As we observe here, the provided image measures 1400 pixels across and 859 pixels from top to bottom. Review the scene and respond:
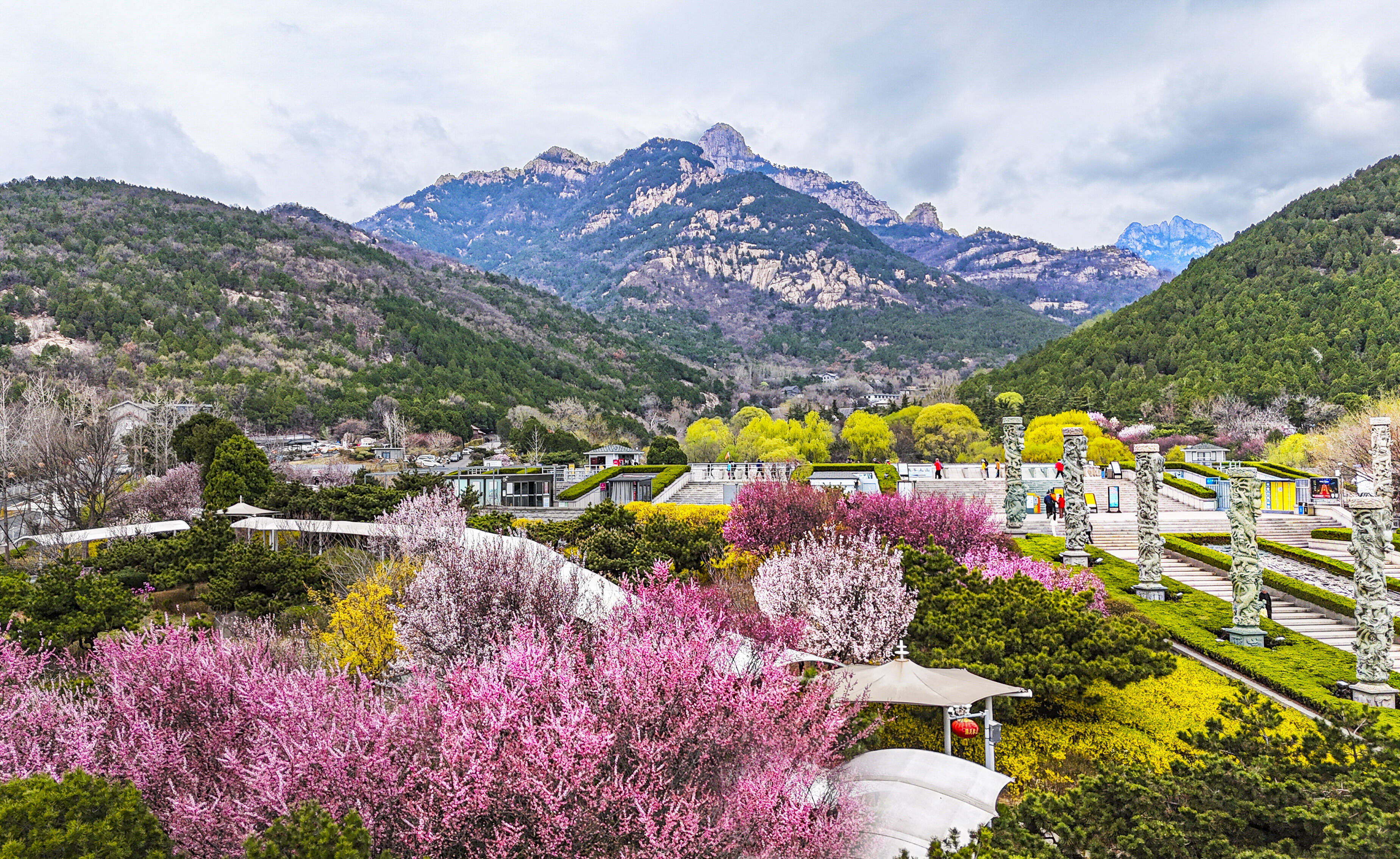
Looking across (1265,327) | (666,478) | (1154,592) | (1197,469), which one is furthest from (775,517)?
(1265,327)

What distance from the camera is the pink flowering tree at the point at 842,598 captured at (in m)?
11.2

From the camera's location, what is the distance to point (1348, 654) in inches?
524

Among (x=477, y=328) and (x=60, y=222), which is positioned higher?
(x=60, y=222)

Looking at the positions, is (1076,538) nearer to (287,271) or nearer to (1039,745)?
(1039,745)

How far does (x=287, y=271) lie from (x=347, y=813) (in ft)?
304

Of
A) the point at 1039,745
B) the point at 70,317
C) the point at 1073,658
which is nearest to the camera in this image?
the point at 1039,745

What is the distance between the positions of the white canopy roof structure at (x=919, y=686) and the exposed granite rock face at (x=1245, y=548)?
728cm

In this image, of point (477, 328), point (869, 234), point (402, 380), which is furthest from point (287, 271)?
point (869, 234)

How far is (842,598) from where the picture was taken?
38.9 ft

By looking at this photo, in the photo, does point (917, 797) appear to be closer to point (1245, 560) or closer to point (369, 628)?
point (369, 628)

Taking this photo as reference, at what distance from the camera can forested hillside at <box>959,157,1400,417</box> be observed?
51125 millimetres

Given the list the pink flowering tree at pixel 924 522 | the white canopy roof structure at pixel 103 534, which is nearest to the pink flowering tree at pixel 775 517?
the pink flowering tree at pixel 924 522

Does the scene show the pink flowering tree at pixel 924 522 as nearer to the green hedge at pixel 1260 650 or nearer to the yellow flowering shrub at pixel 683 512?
the green hedge at pixel 1260 650

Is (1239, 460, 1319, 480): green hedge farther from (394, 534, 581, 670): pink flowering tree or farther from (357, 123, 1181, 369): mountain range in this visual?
(357, 123, 1181, 369): mountain range
